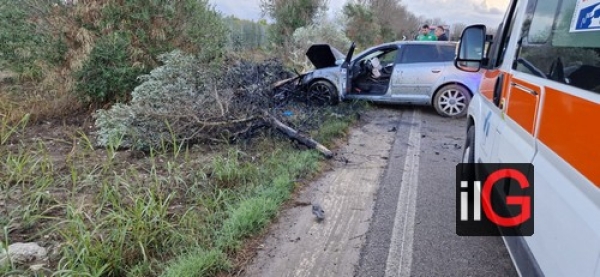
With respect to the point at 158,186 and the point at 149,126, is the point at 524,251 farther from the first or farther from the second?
the point at 149,126

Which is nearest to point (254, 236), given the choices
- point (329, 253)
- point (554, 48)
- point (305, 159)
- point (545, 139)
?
point (329, 253)

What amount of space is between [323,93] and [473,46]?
15.5 feet

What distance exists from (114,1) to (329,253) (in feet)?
21.0

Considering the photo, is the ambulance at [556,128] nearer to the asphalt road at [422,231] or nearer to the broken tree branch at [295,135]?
the asphalt road at [422,231]

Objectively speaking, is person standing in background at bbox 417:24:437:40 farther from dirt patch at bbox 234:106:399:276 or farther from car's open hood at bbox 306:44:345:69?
dirt patch at bbox 234:106:399:276

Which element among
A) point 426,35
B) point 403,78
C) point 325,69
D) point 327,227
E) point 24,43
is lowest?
point 327,227

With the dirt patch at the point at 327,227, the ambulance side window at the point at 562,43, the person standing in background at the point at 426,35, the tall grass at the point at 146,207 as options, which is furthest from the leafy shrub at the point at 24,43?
the person standing in background at the point at 426,35

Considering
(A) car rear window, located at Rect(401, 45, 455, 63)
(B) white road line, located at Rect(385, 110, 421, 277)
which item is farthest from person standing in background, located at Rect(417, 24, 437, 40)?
(B) white road line, located at Rect(385, 110, 421, 277)

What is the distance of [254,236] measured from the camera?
2965mm

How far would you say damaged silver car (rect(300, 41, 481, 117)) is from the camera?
272 inches

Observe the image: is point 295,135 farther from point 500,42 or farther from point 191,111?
point 500,42

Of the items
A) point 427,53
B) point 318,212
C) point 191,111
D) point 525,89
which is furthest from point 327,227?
point 427,53

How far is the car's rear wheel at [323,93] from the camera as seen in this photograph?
297 inches

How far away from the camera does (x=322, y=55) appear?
25.3 feet
